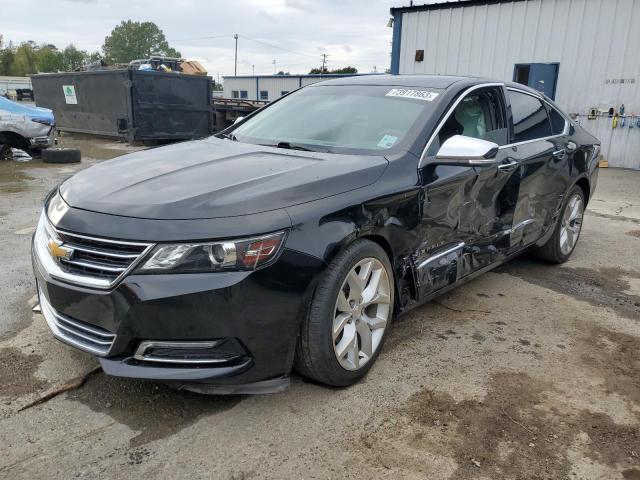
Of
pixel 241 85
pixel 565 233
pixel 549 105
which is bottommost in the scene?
pixel 565 233

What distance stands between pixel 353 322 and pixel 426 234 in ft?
2.44

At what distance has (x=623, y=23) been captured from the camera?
11.5 metres

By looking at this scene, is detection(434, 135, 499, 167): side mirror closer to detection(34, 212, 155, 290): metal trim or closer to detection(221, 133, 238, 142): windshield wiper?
detection(221, 133, 238, 142): windshield wiper

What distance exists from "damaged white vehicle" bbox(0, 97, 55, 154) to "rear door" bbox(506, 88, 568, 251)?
10.1 m

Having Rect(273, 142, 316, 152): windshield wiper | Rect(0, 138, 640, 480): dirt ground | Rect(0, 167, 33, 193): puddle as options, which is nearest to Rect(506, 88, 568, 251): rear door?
Rect(0, 138, 640, 480): dirt ground

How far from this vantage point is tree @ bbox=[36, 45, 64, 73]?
98.3m

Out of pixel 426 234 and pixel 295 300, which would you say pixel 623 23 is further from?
pixel 295 300

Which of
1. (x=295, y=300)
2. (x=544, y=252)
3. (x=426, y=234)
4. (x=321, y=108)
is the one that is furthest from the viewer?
(x=544, y=252)

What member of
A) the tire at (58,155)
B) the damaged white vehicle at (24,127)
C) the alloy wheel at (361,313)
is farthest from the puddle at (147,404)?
the damaged white vehicle at (24,127)

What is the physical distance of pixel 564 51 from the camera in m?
12.4

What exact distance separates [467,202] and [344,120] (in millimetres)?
934

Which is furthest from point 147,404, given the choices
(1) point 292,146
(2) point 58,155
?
(2) point 58,155

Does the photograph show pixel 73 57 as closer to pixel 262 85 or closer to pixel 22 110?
pixel 262 85

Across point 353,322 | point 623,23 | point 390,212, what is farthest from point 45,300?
point 623,23
